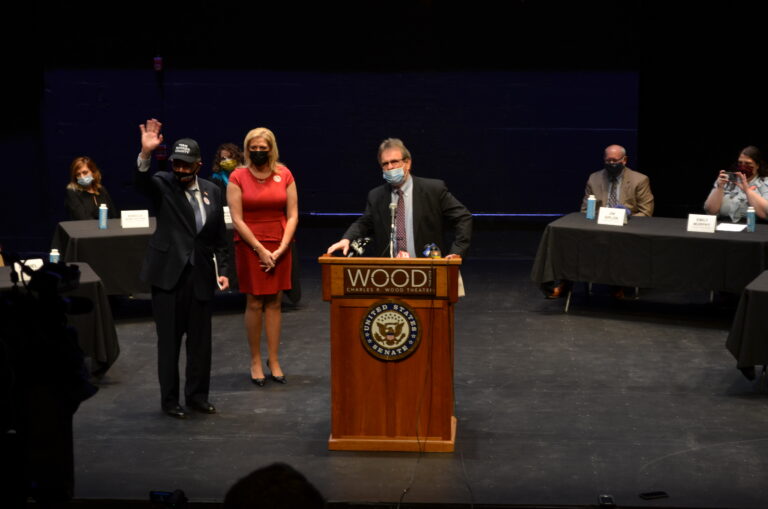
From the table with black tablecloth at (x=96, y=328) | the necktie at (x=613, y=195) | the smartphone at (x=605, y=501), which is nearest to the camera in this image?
the smartphone at (x=605, y=501)

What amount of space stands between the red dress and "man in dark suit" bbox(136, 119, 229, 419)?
0.38m

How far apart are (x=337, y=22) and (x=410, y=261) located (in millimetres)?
6860

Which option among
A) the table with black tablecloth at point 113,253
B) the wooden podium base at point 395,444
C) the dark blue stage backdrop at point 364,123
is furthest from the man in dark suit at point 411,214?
the dark blue stage backdrop at point 364,123

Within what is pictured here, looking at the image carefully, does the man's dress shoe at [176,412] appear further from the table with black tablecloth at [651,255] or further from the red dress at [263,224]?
the table with black tablecloth at [651,255]

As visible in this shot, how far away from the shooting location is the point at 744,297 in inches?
262

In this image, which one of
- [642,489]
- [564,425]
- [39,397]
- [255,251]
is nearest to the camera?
[39,397]

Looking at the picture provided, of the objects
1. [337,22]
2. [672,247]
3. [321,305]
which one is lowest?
[321,305]

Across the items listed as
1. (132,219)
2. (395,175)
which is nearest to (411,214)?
(395,175)

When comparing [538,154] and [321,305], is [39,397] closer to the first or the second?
[321,305]

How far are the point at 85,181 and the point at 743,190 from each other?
5188mm

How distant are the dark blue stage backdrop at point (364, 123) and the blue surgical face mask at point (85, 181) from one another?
102 inches

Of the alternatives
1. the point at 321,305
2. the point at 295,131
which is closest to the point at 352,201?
the point at 295,131

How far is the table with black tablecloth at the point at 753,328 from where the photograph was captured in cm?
655

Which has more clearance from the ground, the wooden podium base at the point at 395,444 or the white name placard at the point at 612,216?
the white name placard at the point at 612,216
